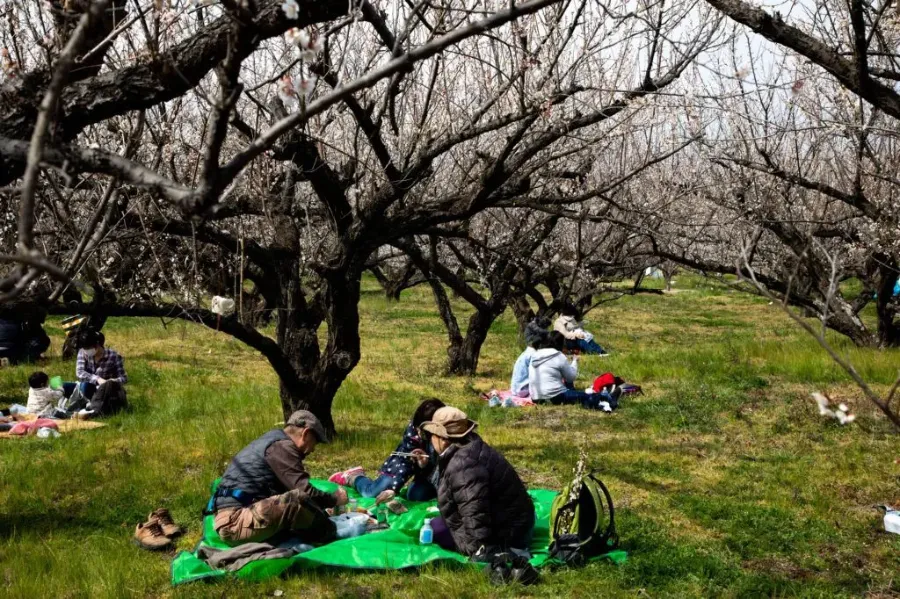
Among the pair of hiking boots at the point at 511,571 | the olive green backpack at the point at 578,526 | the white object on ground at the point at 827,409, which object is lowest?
the pair of hiking boots at the point at 511,571

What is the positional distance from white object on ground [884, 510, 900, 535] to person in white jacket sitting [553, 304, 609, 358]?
9.90 m

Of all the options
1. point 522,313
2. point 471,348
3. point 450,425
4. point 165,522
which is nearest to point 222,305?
point 165,522

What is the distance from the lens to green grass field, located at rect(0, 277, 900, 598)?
5.55 metres

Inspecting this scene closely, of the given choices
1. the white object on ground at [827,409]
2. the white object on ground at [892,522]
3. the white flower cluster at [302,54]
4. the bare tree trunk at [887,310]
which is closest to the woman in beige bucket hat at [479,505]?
the white object on ground at [892,522]

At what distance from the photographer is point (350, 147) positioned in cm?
1195

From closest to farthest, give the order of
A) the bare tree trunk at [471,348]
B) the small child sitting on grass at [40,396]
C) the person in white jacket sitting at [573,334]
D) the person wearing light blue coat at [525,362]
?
the small child sitting on grass at [40,396] → the person wearing light blue coat at [525,362] → the bare tree trunk at [471,348] → the person in white jacket sitting at [573,334]

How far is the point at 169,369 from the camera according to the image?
557 inches

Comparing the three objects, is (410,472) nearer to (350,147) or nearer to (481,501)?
(481,501)

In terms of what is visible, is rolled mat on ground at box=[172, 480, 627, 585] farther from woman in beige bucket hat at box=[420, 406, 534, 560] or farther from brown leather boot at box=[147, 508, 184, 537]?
brown leather boot at box=[147, 508, 184, 537]

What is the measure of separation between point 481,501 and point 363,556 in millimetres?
876

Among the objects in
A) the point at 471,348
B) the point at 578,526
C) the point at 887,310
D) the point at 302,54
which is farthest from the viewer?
the point at 887,310

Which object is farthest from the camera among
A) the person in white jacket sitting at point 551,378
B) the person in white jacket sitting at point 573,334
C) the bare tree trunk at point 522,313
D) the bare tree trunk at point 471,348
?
the bare tree trunk at point 522,313

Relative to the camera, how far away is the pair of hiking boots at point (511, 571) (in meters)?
5.38

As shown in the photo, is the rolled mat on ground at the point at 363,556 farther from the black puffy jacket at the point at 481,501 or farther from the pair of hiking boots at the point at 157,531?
the pair of hiking boots at the point at 157,531
